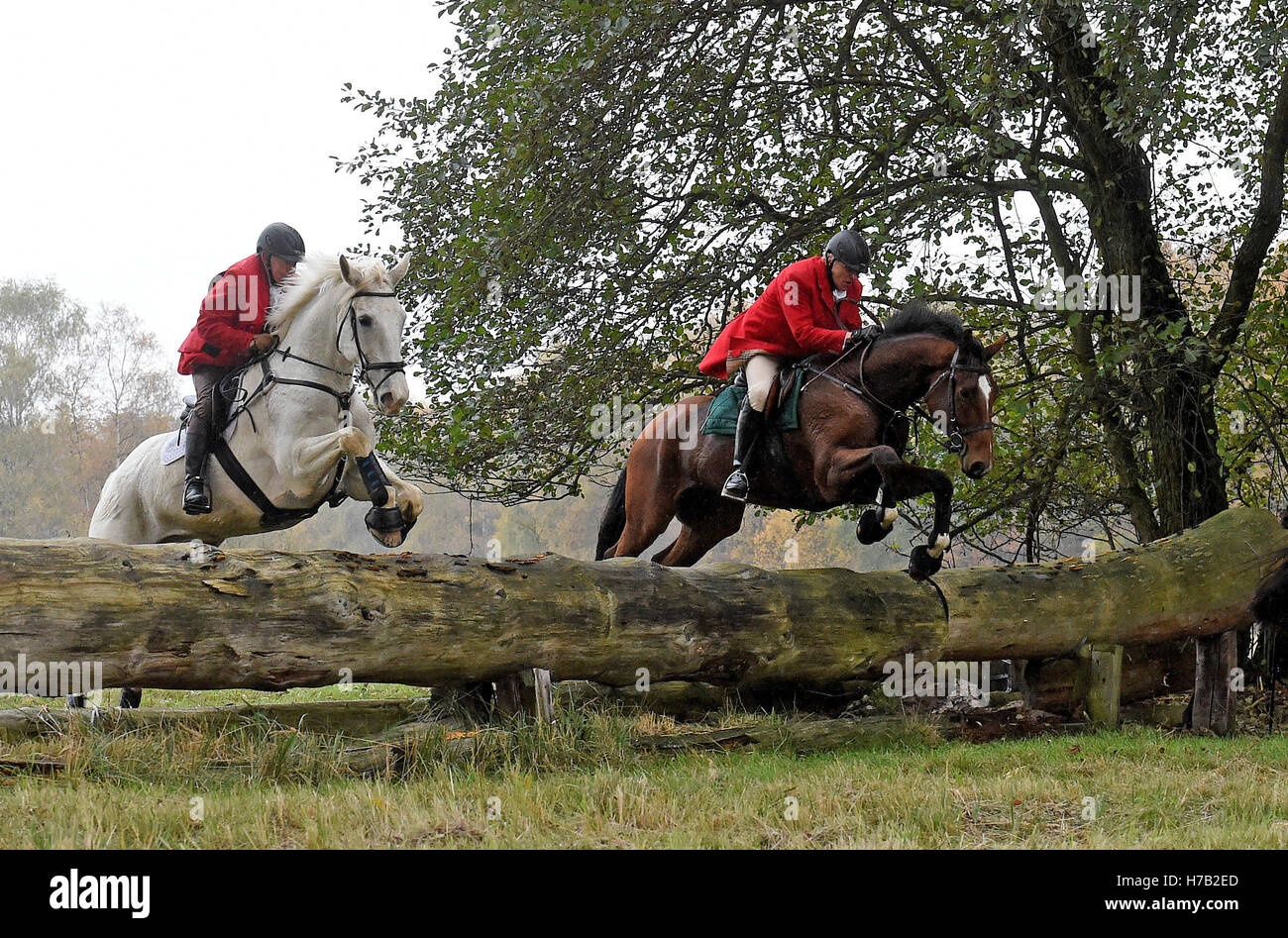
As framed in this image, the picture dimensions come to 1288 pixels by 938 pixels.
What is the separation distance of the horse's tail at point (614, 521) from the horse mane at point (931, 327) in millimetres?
2153

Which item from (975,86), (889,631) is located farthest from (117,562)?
(975,86)

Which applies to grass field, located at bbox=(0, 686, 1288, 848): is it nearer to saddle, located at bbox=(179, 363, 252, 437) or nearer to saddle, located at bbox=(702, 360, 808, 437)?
saddle, located at bbox=(702, 360, 808, 437)

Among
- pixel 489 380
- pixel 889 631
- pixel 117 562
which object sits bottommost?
pixel 889 631

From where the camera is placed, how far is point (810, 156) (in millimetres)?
9250

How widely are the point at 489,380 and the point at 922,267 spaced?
3.84 m

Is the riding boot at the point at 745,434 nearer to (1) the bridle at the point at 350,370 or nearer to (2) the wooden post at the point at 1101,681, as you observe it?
(1) the bridle at the point at 350,370

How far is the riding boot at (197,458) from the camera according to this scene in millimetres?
5934

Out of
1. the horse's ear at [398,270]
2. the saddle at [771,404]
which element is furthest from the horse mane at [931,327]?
the horse's ear at [398,270]

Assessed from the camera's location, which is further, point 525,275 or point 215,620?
point 525,275

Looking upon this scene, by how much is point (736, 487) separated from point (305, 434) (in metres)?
2.34

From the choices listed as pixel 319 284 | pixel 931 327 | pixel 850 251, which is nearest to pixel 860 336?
pixel 931 327

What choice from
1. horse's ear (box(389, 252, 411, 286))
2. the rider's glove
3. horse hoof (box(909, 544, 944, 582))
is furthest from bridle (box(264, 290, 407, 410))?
horse hoof (box(909, 544, 944, 582))

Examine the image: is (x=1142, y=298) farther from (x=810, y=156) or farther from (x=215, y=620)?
(x=215, y=620)

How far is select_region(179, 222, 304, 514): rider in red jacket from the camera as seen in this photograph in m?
6.05
